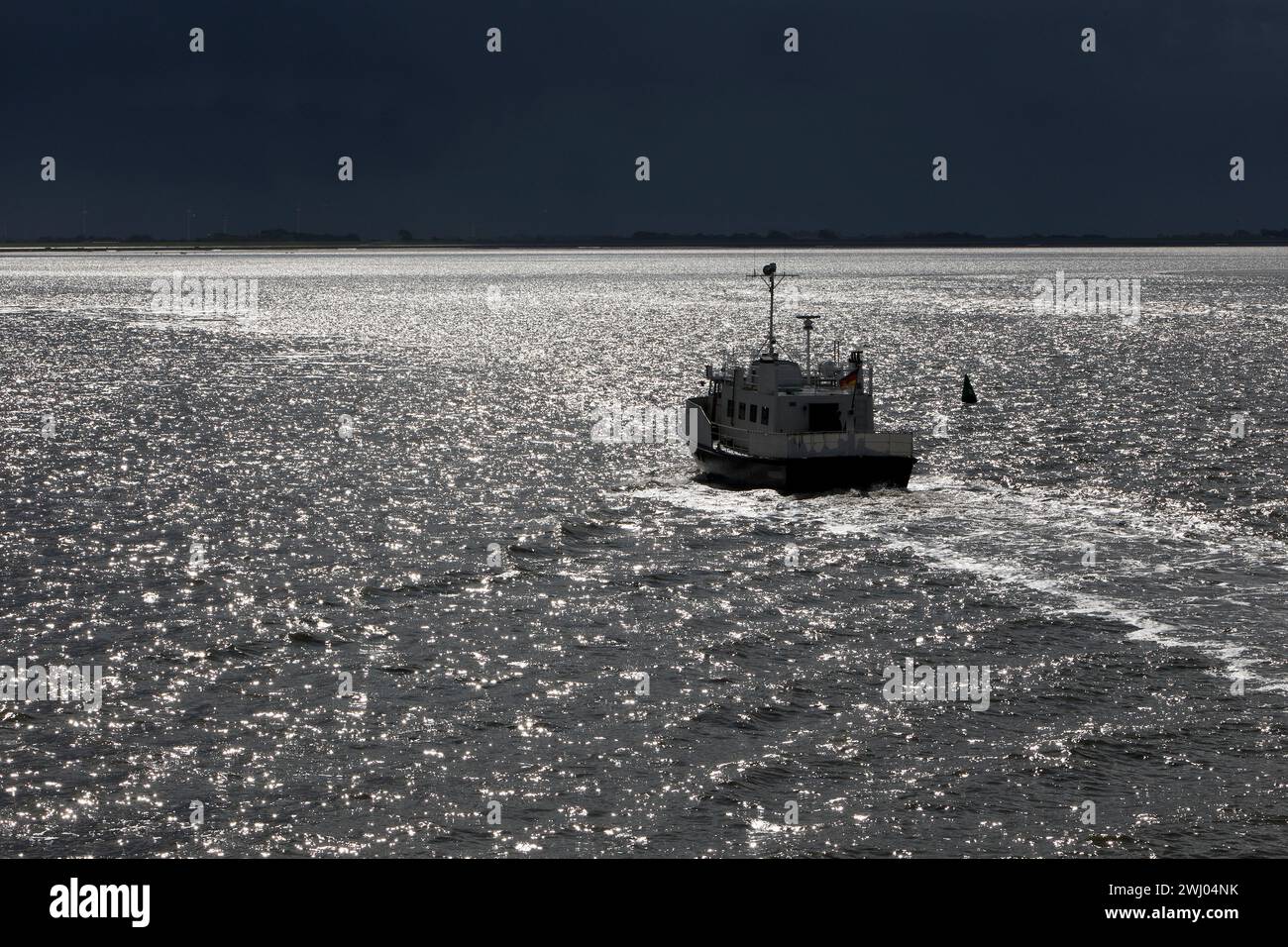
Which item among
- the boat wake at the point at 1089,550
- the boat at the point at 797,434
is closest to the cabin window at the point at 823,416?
the boat at the point at 797,434

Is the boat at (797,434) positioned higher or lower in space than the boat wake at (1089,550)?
higher

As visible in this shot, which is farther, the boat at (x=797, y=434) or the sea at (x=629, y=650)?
the boat at (x=797, y=434)

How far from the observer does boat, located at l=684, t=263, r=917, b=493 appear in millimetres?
57469

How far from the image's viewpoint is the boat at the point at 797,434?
57469 millimetres

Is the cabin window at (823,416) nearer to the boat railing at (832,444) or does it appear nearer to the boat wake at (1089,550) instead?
the boat railing at (832,444)

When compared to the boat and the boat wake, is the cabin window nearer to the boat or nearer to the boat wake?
the boat

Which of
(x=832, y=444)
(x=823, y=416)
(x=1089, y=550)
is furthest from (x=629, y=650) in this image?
(x=823, y=416)

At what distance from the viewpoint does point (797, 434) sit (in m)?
58.7

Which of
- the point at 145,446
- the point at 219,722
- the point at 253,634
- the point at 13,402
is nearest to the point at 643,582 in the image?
the point at 253,634

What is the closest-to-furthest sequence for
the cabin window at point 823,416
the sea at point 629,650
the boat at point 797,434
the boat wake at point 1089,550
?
the sea at point 629,650, the boat wake at point 1089,550, the boat at point 797,434, the cabin window at point 823,416


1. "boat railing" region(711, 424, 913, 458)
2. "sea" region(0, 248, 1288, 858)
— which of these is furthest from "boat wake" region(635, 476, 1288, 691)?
"boat railing" region(711, 424, 913, 458)

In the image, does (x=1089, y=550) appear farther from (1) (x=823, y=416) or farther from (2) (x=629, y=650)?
(2) (x=629, y=650)

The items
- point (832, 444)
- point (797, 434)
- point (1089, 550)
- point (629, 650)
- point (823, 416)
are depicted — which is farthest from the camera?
point (823, 416)

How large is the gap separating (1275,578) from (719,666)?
61.9 ft
